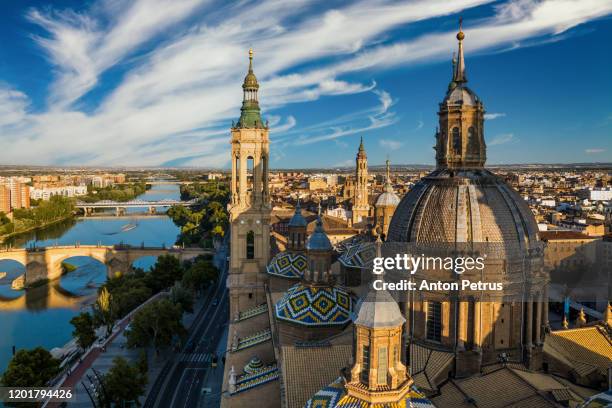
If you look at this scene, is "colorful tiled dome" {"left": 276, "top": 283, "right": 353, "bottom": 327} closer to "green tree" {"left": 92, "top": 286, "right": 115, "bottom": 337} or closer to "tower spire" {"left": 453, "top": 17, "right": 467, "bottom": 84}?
"tower spire" {"left": 453, "top": 17, "right": 467, "bottom": 84}

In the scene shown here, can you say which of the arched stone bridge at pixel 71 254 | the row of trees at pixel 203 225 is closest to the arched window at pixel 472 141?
the arched stone bridge at pixel 71 254

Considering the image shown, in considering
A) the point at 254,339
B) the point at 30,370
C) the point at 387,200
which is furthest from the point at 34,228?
the point at 254,339

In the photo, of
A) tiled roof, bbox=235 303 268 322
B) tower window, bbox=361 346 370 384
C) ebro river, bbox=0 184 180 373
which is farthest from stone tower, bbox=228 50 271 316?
tower window, bbox=361 346 370 384

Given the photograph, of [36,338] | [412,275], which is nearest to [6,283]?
[36,338]

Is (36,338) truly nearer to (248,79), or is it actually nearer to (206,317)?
(206,317)

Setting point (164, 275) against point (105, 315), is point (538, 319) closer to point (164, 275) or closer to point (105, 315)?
point (105, 315)
